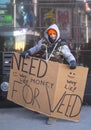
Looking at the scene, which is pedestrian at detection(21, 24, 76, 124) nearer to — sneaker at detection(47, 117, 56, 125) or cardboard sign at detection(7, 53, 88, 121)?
sneaker at detection(47, 117, 56, 125)

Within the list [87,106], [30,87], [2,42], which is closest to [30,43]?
[2,42]

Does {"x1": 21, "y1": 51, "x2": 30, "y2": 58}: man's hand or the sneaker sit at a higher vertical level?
{"x1": 21, "y1": 51, "x2": 30, "y2": 58}: man's hand

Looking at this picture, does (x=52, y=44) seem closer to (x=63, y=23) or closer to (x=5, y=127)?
(x=63, y=23)

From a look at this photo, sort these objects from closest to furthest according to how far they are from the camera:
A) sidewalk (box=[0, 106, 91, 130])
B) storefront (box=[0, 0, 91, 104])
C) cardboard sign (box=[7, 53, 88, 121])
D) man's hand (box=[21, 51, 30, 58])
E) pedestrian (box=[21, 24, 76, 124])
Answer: sidewalk (box=[0, 106, 91, 130]) → cardboard sign (box=[7, 53, 88, 121]) → pedestrian (box=[21, 24, 76, 124]) → man's hand (box=[21, 51, 30, 58]) → storefront (box=[0, 0, 91, 104])

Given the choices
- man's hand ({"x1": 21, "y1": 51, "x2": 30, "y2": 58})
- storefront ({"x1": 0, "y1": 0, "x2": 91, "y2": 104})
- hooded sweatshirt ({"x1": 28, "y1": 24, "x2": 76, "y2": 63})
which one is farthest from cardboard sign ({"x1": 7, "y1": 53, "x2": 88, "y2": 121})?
storefront ({"x1": 0, "y1": 0, "x2": 91, "y2": 104})

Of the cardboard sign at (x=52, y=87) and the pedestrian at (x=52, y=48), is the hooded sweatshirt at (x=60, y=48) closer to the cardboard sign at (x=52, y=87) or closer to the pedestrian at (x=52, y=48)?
the pedestrian at (x=52, y=48)

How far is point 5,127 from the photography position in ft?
26.3

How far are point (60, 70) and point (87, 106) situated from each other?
1.63 metres

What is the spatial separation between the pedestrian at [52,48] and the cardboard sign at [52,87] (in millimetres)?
156

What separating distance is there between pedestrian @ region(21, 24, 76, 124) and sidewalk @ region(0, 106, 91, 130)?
20cm

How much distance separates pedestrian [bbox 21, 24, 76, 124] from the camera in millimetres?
8305

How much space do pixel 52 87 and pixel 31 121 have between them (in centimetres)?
72

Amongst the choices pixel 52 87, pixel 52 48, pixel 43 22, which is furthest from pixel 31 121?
pixel 43 22

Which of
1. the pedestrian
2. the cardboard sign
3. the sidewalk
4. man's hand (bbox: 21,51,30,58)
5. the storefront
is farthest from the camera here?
the storefront
